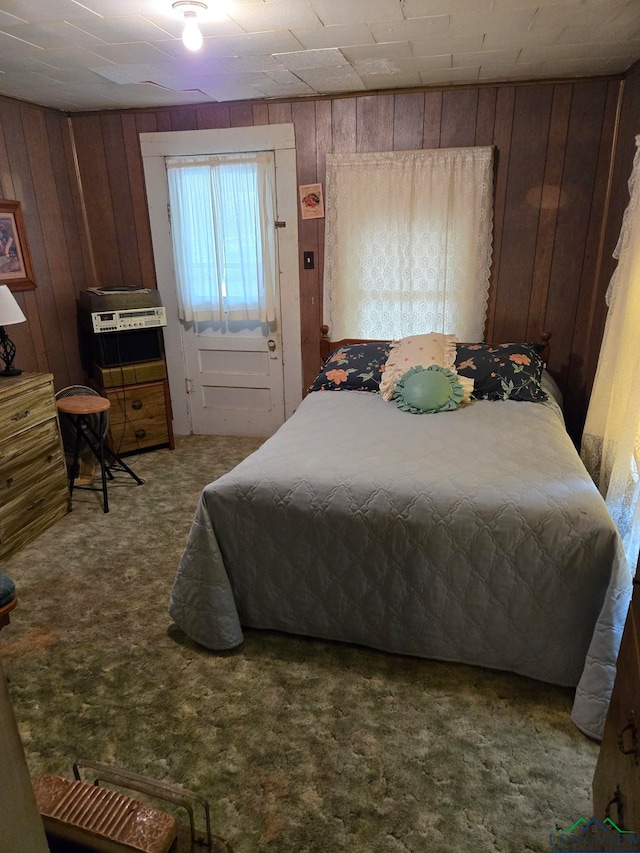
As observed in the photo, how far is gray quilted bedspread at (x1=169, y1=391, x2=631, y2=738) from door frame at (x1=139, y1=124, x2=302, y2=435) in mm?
1837

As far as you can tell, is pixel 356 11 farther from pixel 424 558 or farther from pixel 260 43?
pixel 424 558

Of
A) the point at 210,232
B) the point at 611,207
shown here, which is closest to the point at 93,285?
the point at 210,232

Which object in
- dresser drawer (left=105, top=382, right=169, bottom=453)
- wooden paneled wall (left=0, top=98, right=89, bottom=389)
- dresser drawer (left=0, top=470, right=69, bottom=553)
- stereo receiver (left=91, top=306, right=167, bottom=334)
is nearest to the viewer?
dresser drawer (left=0, top=470, right=69, bottom=553)

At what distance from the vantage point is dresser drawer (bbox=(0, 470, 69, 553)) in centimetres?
268

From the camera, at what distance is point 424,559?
1.84m

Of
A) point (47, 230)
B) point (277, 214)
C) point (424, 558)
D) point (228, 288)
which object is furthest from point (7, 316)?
point (424, 558)

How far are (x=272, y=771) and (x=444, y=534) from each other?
34.2 inches

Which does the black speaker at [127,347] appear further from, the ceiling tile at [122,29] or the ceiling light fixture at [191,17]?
the ceiling light fixture at [191,17]

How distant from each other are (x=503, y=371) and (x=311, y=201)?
5.57ft

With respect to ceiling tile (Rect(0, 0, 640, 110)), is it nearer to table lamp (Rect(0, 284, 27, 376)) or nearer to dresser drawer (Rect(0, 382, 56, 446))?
table lamp (Rect(0, 284, 27, 376))

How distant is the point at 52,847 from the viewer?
41.3 inches

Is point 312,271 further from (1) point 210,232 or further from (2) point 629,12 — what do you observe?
(2) point 629,12

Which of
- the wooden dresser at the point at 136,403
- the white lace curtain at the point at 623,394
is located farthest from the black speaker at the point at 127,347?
the white lace curtain at the point at 623,394

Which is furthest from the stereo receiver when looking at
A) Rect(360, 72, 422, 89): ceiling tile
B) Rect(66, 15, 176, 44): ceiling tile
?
Rect(360, 72, 422, 89): ceiling tile
